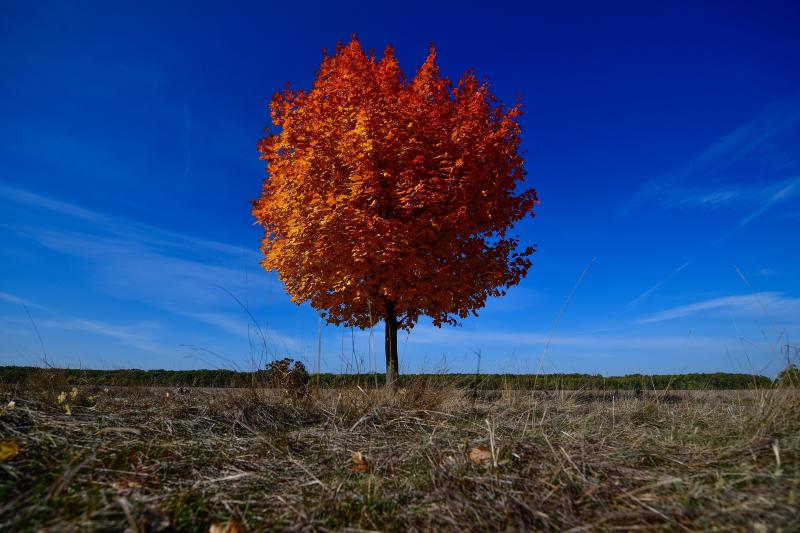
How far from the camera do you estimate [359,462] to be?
2807mm

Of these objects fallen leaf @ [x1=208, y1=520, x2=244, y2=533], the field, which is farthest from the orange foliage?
fallen leaf @ [x1=208, y1=520, x2=244, y2=533]

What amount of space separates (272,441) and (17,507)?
1506 millimetres

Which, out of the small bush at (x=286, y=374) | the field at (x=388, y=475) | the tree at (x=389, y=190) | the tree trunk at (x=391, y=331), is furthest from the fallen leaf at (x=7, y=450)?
the tree trunk at (x=391, y=331)

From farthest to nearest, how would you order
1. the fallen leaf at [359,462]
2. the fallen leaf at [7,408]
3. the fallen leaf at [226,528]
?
the fallen leaf at [7,408] → the fallen leaf at [359,462] → the fallen leaf at [226,528]

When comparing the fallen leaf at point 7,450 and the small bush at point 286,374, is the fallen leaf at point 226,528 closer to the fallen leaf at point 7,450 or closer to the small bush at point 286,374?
the fallen leaf at point 7,450

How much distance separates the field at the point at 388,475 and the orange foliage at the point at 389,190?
6133 millimetres

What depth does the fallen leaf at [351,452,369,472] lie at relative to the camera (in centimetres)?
277

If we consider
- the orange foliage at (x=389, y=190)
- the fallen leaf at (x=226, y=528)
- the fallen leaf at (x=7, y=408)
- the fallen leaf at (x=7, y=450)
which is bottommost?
the fallen leaf at (x=226, y=528)

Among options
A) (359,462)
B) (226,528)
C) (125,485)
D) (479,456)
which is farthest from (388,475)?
(125,485)

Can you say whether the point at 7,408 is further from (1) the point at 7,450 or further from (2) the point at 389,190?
(2) the point at 389,190

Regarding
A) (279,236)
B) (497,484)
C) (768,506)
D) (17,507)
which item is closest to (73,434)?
(17,507)

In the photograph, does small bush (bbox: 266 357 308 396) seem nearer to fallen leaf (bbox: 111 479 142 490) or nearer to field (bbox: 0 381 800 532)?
field (bbox: 0 381 800 532)

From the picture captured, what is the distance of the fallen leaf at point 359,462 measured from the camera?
9.07 feet

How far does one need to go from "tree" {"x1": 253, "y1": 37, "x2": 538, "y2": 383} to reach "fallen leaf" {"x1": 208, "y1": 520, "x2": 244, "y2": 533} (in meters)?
7.38
